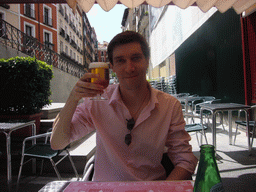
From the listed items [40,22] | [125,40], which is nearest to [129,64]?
[125,40]

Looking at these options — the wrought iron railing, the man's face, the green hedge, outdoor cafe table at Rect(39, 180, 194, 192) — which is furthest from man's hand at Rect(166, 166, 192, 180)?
the wrought iron railing

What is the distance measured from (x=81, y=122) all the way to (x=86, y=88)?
13.1 inches

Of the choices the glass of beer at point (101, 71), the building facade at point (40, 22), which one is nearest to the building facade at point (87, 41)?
the building facade at point (40, 22)

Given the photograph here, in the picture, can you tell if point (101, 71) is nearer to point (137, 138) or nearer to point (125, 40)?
point (125, 40)

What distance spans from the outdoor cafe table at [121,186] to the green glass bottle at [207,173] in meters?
0.19

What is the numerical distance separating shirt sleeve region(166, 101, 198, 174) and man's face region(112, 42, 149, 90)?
330 millimetres

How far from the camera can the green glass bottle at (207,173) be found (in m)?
0.61

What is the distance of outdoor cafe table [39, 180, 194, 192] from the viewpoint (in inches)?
31.7

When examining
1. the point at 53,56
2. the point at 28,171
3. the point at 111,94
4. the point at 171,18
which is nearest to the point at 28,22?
the point at 53,56

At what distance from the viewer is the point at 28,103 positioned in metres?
4.00

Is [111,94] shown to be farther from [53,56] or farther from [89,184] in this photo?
[53,56]

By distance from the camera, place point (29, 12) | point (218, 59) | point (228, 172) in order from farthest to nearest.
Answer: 1. point (29, 12)
2. point (218, 59)
3. point (228, 172)

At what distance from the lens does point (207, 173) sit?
626mm

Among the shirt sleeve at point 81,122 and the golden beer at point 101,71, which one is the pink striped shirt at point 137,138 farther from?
the golden beer at point 101,71
